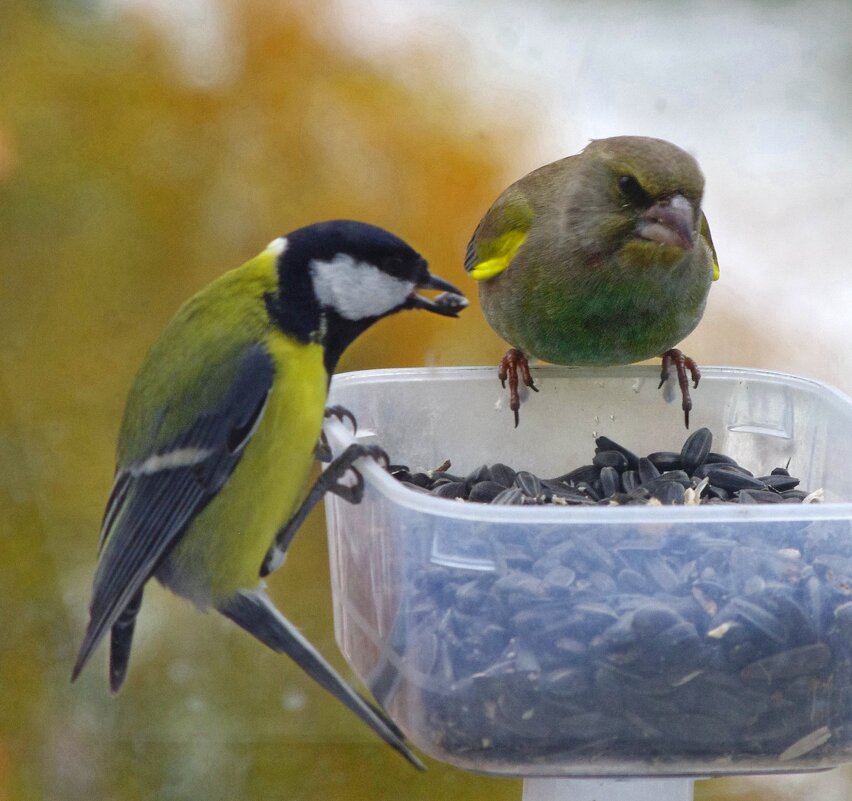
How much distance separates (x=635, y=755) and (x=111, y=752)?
123 centimetres

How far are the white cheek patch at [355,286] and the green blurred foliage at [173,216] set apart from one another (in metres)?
0.60

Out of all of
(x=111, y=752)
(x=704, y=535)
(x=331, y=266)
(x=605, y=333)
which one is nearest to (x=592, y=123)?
(x=605, y=333)

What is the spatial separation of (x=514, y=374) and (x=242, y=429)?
48cm

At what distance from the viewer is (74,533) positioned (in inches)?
70.9

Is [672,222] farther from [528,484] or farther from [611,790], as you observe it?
[611,790]

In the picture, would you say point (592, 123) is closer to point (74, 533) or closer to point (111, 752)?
point (74, 533)

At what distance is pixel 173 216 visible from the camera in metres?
1.72

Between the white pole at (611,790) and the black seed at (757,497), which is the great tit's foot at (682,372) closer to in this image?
the black seed at (757,497)

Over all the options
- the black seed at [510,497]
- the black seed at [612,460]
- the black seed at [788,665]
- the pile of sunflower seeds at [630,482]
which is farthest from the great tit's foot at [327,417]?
the black seed at [788,665]

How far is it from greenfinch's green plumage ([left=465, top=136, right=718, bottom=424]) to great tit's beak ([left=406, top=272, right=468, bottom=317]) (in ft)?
0.98

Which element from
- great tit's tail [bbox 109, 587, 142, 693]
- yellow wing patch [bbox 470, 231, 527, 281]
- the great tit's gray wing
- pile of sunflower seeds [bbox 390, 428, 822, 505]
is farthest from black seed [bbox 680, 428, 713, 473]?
great tit's tail [bbox 109, 587, 142, 693]

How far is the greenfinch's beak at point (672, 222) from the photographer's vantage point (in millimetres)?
1226

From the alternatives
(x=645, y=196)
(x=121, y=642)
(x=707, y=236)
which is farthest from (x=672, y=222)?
Answer: (x=121, y=642)

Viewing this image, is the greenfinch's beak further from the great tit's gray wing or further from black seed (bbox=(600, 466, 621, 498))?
the great tit's gray wing
